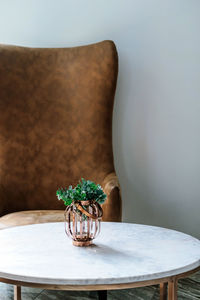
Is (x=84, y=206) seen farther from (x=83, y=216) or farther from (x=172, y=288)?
(x=172, y=288)

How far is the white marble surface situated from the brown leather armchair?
0.68m

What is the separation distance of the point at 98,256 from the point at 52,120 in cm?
119

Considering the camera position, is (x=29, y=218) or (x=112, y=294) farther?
(x=112, y=294)

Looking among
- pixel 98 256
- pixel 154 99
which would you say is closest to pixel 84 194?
pixel 98 256

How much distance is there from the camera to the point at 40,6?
91.4 inches

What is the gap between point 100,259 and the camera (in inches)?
36.9

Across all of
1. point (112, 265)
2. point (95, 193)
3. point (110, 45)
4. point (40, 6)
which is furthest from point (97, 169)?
point (40, 6)

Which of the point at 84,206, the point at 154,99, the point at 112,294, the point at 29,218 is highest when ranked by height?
the point at 154,99

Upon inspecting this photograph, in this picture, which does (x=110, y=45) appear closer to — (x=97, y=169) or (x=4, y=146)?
(x=97, y=169)

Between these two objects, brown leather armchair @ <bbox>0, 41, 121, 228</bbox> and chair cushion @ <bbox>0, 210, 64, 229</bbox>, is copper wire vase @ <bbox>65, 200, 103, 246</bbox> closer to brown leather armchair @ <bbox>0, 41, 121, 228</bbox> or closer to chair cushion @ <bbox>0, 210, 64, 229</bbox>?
chair cushion @ <bbox>0, 210, 64, 229</bbox>

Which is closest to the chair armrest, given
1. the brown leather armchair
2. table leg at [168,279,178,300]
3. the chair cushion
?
the chair cushion

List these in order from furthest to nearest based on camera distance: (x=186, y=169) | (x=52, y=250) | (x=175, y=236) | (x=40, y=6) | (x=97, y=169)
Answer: (x=40, y=6) < (x=186, y=169) < (x=97, y=169) < (x=175, y=236) < (x=52, y=250)

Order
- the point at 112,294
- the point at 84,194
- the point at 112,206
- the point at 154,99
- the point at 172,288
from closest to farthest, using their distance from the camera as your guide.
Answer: the point at 172,288 < the point at 84,194 < the point at 112,206 < the point at 112,294 < the point at 154,99

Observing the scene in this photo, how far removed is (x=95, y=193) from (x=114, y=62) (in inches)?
42.9
